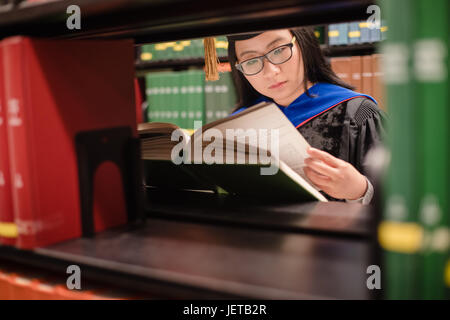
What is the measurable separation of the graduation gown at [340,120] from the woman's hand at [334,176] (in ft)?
1.05

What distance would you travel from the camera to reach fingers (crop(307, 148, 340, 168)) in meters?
0.79

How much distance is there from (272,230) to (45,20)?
44cm

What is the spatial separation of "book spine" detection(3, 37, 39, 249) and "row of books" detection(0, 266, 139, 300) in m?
0.06

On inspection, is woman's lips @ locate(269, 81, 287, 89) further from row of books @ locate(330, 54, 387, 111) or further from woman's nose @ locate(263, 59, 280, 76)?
row of books @ locate(330, 54, 387, 111)

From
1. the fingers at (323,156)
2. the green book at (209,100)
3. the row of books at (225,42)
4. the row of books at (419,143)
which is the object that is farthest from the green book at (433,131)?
the green book at (209,100)

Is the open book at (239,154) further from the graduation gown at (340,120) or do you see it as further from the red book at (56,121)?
the graduation gown at (340,120)

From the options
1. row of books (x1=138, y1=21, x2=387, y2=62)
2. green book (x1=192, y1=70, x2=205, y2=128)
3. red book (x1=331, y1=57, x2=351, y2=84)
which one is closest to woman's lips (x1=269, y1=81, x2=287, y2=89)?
row of books (x1=138, y1=21, x2=387, y2=62)

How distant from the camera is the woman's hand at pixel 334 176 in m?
0.87

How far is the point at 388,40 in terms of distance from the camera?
0.35m

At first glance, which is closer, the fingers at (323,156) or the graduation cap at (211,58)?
the fingers at (323,156)

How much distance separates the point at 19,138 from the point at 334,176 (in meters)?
0.65

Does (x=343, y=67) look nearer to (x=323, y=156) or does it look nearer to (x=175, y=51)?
(x=175, y=51)

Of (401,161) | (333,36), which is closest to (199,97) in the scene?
(333,36)
